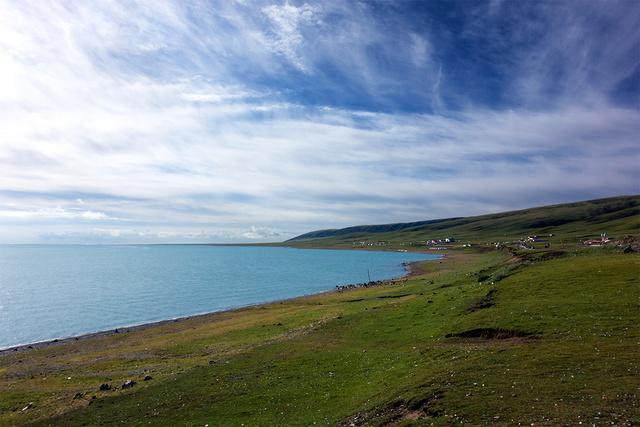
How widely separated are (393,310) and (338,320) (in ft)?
21.7

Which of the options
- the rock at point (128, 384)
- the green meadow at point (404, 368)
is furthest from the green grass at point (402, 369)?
the rock at point (128, 384)

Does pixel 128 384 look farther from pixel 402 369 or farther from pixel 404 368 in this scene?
pixel 404 368

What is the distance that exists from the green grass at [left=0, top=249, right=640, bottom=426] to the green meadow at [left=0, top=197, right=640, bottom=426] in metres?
0.11

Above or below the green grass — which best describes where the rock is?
below

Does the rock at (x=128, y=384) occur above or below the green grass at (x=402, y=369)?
below

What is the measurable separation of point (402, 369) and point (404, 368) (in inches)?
6.9

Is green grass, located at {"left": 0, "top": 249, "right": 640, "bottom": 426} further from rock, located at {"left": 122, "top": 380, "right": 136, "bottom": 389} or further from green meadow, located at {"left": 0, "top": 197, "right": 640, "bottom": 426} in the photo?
rock, located at {"left": 122, "top": 380, "right": 136, "bottom": 389}

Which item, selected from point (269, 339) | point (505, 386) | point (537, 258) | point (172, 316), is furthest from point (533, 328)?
point (172, 316)

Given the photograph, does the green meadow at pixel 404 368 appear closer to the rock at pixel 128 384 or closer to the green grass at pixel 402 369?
the green grass at pixel 402 369

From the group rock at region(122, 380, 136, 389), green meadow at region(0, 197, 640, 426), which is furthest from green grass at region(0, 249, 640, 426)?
rock at region(122, 380, 136, 389)

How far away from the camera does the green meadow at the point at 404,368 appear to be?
60.5ft

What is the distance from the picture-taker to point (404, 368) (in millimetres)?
26500

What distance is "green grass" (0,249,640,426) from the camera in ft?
60.5

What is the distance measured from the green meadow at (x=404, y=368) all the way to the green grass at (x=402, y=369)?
0.35 ft
